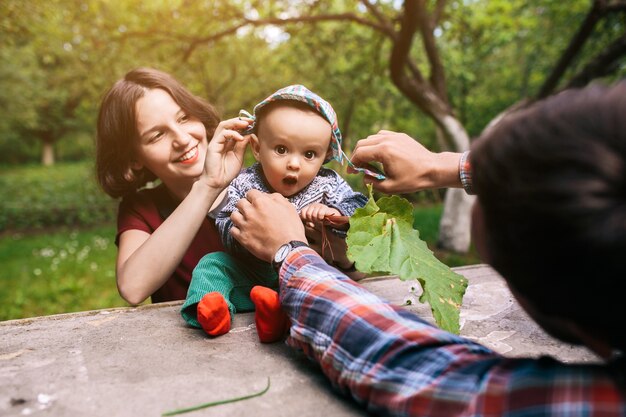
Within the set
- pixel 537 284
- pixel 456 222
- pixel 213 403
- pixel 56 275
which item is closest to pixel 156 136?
pixel 213 403

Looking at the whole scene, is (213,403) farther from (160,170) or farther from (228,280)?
(160,170)

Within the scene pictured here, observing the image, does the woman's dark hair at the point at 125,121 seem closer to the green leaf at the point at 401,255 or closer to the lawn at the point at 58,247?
the green leaf at the point at 401,255

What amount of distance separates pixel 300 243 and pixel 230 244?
51 cm

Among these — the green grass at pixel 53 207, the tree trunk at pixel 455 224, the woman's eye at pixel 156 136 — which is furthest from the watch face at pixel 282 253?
the green grass at pixel 53 207

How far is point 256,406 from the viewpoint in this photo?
1162mm

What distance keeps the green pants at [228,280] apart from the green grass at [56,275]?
3930mm

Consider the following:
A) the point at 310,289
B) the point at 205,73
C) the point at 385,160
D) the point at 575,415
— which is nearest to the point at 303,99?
the point at 385,160

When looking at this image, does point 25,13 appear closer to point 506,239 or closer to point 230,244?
point 230,244

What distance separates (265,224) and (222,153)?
521 mm

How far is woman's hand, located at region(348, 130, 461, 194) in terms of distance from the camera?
72.5 inches

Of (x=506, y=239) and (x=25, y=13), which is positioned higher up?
(x=25, y=13)

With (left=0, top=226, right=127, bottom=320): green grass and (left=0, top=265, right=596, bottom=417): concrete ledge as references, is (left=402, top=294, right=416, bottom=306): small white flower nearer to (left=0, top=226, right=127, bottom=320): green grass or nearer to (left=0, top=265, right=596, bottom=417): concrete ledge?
(left=0, top=265, right=596, bottom=417): concrete ledge

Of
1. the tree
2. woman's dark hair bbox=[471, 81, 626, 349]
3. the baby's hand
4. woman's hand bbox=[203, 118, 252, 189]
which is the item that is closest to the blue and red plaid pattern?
woman's dark hair bbox=[471, 81, 626, 349]

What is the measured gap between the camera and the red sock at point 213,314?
1556 mm
